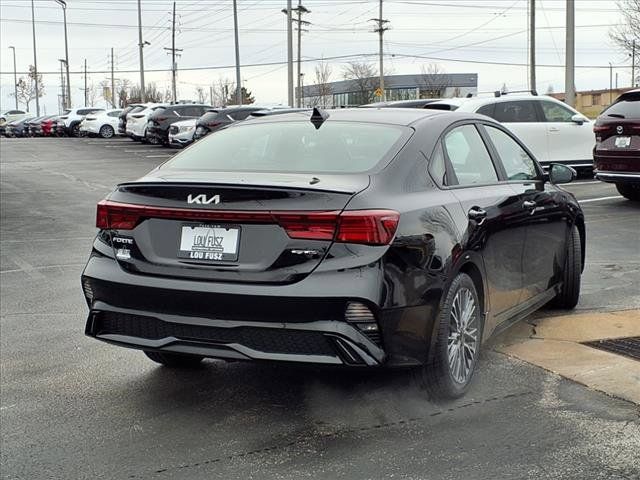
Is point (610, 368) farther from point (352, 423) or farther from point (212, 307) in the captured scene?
point (212, 307)

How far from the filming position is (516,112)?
15930 mm

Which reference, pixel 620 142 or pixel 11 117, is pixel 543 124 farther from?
pixel 11 117

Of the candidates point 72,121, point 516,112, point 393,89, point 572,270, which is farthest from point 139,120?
point 393,89

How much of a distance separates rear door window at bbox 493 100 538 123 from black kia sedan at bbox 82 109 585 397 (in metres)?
10.9

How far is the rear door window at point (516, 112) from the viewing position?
1563 cm

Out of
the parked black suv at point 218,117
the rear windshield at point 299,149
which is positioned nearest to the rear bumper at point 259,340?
the rear windshield at point 299,149

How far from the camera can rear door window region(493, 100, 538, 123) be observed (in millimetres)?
15633

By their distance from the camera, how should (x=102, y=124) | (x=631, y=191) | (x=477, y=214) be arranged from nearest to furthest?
(x=477, y=214) → (x=631, y=191) → (x=102, y=124)

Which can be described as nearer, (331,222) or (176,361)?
(331,222)

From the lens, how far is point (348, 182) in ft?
13.7

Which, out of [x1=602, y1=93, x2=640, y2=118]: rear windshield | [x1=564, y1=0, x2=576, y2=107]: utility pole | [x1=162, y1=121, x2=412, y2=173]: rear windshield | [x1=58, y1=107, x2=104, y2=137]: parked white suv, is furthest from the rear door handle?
[x1=58, y1=107, x2=104, y2=137]: parked white suv

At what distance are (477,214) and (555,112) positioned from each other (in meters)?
12.4

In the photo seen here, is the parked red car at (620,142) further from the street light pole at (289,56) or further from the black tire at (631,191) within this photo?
the street light pole at (289,56)

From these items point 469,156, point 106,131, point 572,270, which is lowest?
point 572,270
